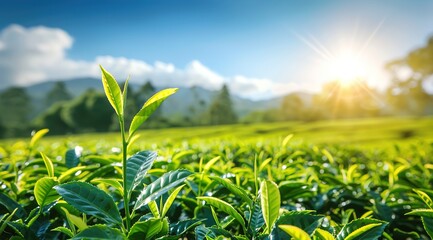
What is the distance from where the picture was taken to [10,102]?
76875mm

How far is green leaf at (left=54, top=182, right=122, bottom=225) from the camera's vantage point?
907 millimetres

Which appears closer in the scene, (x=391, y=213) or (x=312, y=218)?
(x=312, y=218)

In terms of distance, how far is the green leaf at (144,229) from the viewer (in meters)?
0.85

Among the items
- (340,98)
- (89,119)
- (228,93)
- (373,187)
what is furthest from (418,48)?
(373,187)

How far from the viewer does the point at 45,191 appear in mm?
1059

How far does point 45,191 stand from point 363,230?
799 mm

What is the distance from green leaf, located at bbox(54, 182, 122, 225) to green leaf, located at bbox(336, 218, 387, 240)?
52cm

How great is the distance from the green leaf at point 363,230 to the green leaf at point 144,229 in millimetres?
417

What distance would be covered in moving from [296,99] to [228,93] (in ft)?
54.3

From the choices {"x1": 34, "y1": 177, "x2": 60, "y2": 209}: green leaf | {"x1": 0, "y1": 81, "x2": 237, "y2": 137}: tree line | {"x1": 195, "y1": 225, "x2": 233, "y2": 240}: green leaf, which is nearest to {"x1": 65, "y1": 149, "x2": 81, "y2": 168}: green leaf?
{"x1": 34, "y1": 177, "x2": 60, "y2": 209}: green leaf

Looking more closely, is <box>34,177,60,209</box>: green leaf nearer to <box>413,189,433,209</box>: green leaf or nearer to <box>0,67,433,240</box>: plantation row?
<box>0,67,433,240</box>: plantation row

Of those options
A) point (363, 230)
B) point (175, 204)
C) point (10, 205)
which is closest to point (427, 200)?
point (363, 230)

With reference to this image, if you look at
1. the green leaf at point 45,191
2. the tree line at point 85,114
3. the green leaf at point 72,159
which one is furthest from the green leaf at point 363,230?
the tree line at point 85,114

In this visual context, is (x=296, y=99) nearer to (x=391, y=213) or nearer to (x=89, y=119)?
(x=89, y=119)
